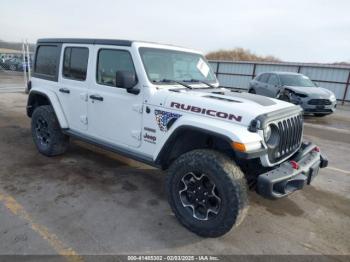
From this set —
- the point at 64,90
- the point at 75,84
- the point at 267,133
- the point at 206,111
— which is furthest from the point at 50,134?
the point at 267,133

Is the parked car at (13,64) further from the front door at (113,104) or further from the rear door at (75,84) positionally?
the front door at (113,104)

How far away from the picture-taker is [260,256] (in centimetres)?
279

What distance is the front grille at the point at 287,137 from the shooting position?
3034 millimetres

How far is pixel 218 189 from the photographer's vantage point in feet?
9.21

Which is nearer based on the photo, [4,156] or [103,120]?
[103,120]

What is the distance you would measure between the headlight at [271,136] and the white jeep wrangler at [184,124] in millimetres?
11

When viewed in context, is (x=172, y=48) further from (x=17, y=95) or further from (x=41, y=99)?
(x=17, y=95)

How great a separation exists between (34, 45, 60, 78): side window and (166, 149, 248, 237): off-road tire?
3022 mm

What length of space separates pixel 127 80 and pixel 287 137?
1.92 metres

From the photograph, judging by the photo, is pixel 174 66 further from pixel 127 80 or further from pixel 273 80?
pixel 273 80

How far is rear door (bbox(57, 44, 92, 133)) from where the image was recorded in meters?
4.27

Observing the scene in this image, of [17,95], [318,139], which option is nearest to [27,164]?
[318,139]

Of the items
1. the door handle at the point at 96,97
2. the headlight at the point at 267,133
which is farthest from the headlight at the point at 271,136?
the door handle at the point at 96,97

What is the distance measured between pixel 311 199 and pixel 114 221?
270 cm
